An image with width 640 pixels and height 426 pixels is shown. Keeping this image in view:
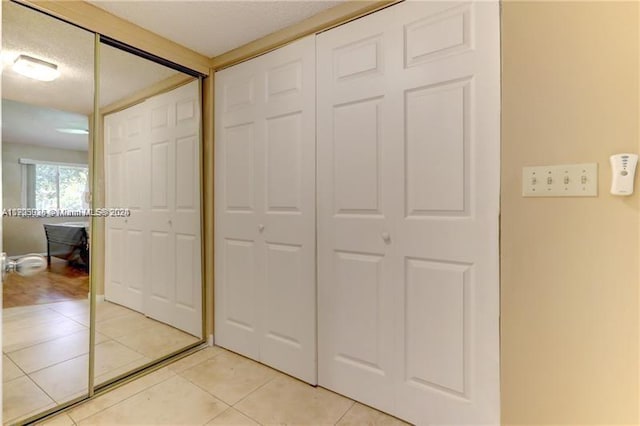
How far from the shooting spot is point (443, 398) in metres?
1.58

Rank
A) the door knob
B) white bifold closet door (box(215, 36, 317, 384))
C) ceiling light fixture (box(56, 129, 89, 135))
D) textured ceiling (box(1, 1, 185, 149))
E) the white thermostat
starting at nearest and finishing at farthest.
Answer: the door knob < the white thermostat < textured ceiling (box(1, 1, 185, 149)) < ceiling light fixture (box(56, 129, 89, 135)) < white bifold closet door (box(215, 36, 317, 384))

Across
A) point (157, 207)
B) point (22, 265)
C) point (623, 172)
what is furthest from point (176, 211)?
point (623, 172)

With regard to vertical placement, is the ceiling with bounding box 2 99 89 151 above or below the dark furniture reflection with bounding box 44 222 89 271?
above

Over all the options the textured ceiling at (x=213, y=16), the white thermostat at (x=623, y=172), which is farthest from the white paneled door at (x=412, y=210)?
the white thermostat at (x=623, y=172)

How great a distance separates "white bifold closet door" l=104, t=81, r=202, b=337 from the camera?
2102mm

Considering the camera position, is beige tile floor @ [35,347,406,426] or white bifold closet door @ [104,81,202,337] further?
white bifold closet door @ [104,81,202,337]

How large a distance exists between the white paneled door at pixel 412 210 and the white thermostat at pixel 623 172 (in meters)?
0.38

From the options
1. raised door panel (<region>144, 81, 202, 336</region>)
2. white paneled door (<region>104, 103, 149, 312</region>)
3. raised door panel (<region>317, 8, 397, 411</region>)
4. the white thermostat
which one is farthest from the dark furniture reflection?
the white thermostat

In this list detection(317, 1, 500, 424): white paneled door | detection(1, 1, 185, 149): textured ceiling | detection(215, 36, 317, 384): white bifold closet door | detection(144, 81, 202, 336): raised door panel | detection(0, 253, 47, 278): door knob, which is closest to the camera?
detection(0, 253, 47, 278): door knob

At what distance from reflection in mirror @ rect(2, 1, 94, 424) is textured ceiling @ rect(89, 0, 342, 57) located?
1.04 ft

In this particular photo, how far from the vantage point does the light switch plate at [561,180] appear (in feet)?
3.98

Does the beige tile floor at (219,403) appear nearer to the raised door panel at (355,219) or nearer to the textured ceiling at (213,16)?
the raised door panel at (355,219)

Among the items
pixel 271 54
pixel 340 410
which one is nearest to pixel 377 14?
pixel 271 54

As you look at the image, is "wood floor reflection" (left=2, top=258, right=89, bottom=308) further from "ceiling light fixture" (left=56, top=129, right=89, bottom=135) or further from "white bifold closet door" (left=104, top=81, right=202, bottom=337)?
"ceiling light fixture" (left=56, top=129, right=89, bottom=135)
